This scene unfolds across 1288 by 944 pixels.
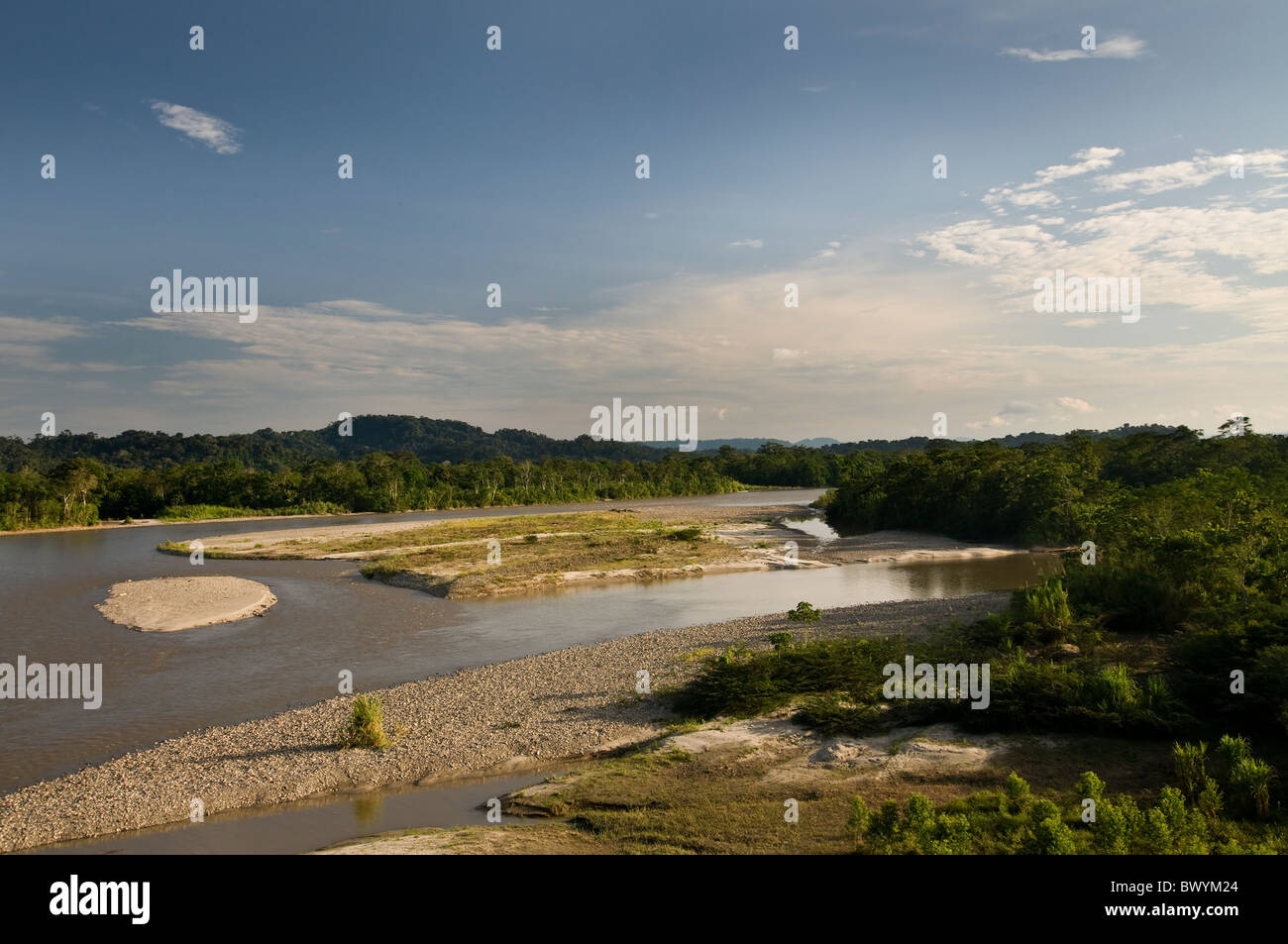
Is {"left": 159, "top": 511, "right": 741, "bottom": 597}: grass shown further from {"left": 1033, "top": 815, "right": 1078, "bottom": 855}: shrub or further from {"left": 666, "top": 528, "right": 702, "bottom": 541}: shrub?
{"left": 1033, "top": 815, "right": 1078, "bottom": 855}: shrub

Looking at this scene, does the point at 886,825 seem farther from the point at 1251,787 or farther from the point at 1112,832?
the point at 1251,787

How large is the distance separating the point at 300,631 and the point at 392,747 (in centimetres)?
1585

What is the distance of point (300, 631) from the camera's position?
2927 cm

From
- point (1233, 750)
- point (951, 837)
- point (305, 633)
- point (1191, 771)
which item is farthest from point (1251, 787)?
point (305, 633)

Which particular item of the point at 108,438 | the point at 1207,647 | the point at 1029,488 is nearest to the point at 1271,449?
the point at 1029,488

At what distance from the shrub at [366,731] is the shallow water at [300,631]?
4.45 metres

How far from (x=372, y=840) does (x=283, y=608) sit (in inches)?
1040

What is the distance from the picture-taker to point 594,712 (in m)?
Result: 17.5

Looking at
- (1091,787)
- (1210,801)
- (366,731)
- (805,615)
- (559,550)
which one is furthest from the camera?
(559,550)

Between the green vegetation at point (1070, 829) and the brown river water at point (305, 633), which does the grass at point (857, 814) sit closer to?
the green vegetation at point (1070, 829)

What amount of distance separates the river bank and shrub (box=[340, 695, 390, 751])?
0.92 ft

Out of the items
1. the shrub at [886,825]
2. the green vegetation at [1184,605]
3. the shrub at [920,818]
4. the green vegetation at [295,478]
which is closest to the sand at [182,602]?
the shrub at [886,825]

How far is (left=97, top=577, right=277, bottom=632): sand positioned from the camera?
31109 millimetres

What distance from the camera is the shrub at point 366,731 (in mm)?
15516
